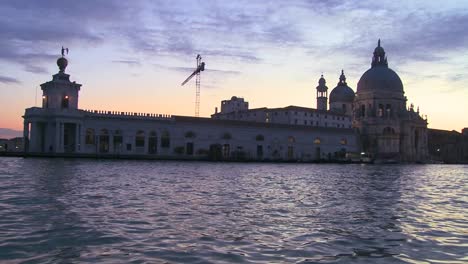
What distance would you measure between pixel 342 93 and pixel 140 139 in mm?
72860

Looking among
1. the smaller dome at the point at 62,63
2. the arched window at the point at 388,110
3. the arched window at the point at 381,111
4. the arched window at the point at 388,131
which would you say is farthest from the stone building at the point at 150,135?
the arched window at the point at 388,110

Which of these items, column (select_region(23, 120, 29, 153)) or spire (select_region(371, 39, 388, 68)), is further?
spire (select_region(371, 39, 388, 68))

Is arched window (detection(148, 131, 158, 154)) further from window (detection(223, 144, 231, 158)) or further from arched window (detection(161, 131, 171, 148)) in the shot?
window (detection(223, 144, 231, 158))

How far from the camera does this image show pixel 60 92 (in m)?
78.1

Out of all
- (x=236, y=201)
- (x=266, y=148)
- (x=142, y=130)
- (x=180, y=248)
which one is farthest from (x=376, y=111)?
(x=180, y=248)

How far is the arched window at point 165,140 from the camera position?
8500 centimetres

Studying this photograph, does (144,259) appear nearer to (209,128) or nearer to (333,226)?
(333,226)

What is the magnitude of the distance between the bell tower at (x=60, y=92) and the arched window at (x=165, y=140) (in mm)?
14728

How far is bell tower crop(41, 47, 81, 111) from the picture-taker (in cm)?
7775

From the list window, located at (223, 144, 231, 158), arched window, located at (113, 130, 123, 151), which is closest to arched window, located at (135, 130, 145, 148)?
arched window, located at (113, 130, 123, 151)

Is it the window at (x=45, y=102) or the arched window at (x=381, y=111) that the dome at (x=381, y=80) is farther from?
the window at (x=45, y=102)

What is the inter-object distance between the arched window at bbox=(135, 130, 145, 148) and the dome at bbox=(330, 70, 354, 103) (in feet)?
232

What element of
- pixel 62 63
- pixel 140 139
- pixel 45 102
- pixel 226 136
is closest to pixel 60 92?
pixel 45 102

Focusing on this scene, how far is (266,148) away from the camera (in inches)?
3804
